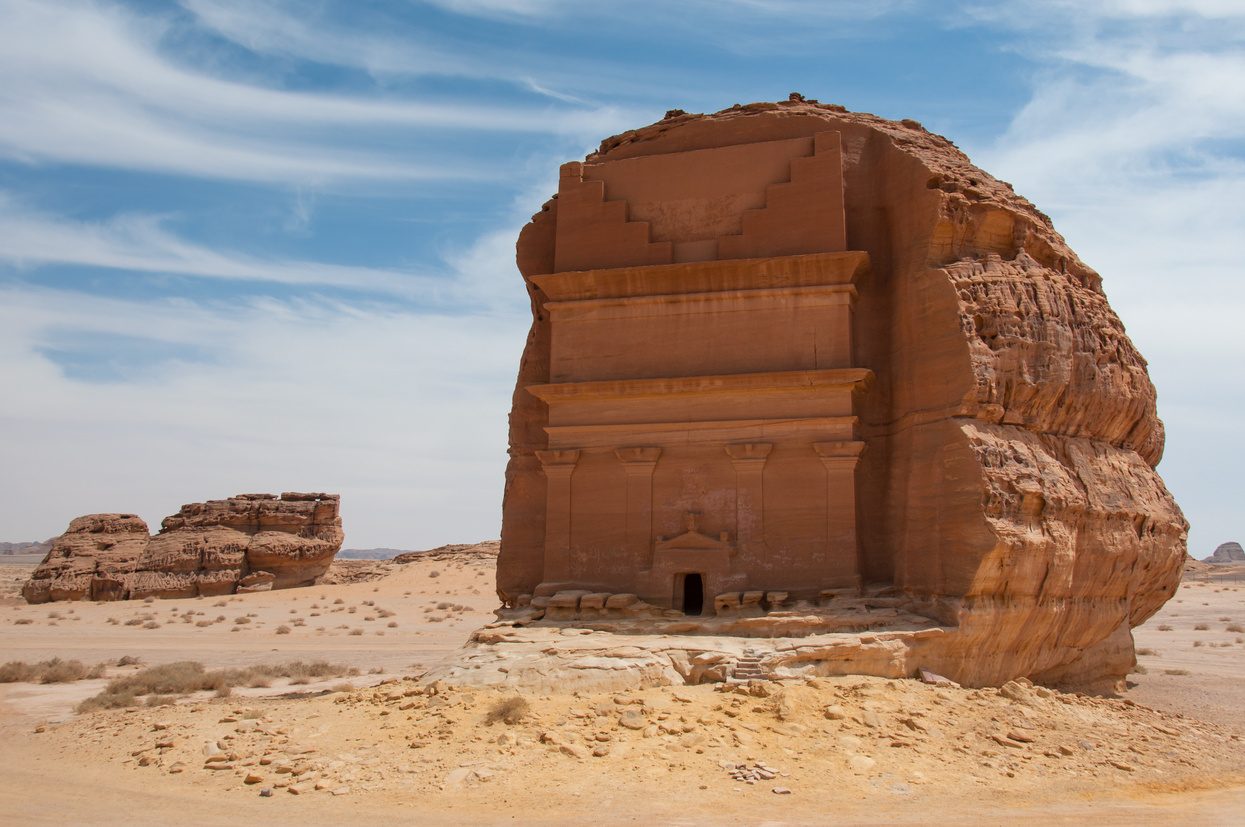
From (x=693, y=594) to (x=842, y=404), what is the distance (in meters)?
3.82

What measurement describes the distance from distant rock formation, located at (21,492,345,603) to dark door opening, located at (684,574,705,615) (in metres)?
26.5

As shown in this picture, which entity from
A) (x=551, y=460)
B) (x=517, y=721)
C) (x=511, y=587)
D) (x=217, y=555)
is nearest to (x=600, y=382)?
(x=551, y=460)

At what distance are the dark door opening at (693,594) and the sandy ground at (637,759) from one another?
3743 mm

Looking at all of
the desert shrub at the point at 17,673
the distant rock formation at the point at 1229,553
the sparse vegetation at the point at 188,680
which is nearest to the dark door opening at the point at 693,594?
the sparse vegetation at the point at 188,680

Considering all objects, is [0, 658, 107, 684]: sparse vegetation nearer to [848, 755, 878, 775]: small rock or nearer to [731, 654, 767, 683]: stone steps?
[731, 654, 767, 683]: stone steps

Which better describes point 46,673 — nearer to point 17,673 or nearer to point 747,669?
point 17,673

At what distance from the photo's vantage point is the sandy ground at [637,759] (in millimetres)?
8312

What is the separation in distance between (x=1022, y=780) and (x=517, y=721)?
526 cm

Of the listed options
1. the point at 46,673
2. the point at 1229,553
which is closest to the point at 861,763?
the point at 46,673

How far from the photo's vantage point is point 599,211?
53.7 feet

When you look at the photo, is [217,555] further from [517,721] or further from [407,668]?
[517,721]

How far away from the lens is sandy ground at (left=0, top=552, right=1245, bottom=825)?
27.3 ft

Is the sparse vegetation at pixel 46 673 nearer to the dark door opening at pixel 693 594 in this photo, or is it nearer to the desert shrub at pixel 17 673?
the desert shrub at pixel 17 673

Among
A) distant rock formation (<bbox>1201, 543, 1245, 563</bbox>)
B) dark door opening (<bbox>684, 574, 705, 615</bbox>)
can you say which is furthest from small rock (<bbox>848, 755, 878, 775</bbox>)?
distant rock formation (<bbox>1201, 543, 1245, 563</bbox>)
